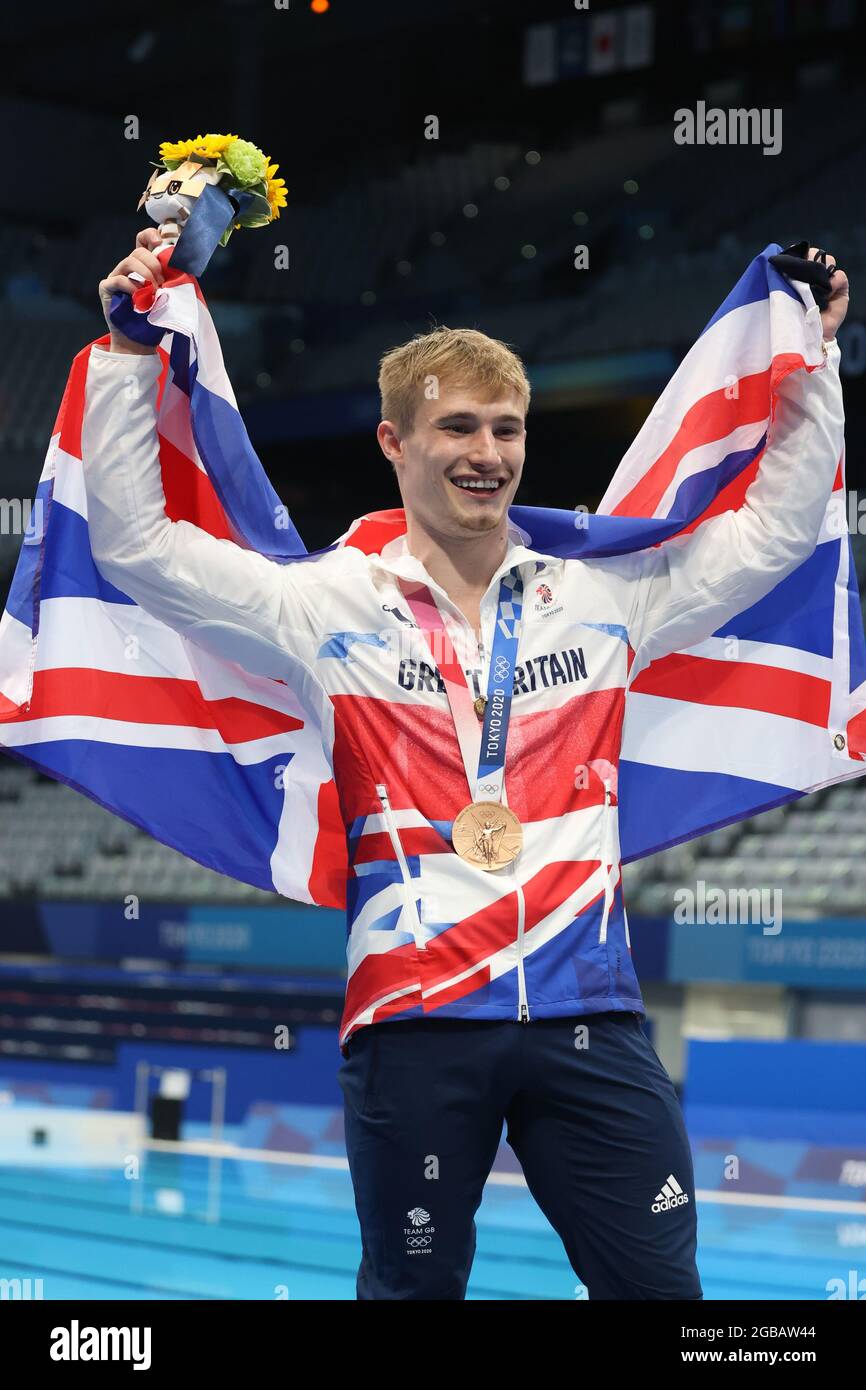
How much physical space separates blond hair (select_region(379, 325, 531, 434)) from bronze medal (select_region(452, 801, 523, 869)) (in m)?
0.64

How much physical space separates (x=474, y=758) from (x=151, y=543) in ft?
2.03

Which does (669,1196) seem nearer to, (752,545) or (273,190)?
(752,545)

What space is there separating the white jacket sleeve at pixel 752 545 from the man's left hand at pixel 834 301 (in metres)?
0.17

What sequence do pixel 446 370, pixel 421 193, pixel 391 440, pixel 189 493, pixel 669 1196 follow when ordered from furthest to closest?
1. pixel 421 193
2. pixel 189 493
3. pixel 391 440
4. pixel 446 370
5. pixel 669 1196

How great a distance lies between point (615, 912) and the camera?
2486mm

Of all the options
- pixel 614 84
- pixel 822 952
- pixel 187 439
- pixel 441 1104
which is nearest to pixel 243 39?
pixel 614 84

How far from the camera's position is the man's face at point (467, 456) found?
2.55 meters

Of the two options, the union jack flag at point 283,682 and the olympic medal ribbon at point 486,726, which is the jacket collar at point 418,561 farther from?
the union jack flag at point 283,682

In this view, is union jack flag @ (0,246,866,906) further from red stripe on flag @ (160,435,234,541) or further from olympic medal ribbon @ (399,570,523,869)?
olympic medal ribbon @ (399,570,523,869)

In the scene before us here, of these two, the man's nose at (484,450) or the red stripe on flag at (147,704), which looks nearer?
the man's nose at (484,450)

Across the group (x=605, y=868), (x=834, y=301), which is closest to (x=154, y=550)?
(x=605, y=868)

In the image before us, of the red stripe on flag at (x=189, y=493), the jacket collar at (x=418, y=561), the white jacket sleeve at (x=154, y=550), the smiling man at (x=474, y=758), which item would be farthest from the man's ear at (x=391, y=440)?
the red stripe on flag at (x=189, y=493)

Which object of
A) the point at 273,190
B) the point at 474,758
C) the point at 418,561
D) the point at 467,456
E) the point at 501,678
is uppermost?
the point at 273,190

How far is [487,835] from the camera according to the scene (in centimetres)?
243
